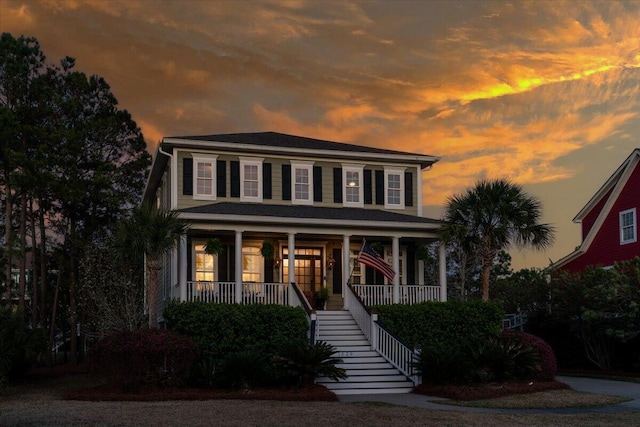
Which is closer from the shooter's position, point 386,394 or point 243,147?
point 386,394

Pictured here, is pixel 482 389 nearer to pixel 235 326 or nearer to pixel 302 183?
pixel 235 326

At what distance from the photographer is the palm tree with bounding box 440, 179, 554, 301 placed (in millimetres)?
27719

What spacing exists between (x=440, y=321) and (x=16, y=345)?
12.6 m

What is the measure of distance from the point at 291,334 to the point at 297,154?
8.45 m

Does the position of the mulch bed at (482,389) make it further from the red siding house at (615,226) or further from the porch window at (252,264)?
the red siding house at (615,226)

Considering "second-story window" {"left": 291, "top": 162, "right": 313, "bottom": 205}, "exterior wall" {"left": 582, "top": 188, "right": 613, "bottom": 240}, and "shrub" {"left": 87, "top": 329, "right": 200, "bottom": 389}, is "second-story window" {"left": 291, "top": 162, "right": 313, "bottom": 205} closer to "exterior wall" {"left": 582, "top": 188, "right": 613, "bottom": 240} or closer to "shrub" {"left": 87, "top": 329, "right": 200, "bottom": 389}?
"shrub" {"left": 87, "top": 329, "right": 200, "bottom": 389}

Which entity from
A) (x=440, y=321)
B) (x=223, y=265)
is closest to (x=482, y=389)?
(x=440, y=321)

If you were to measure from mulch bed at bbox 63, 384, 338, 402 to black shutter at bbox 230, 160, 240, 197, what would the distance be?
960 cm

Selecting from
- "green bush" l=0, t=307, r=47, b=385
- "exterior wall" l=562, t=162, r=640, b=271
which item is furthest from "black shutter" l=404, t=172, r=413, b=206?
"green bush" l=0, t=307, r=47, b=385

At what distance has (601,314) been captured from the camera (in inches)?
1122

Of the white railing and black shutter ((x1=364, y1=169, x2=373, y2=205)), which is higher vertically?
black shutter ((x1=364, y1=169, x2=373, y2=205))

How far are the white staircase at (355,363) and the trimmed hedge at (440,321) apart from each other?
1133 millimetres

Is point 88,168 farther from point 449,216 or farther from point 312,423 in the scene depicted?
point 312,423

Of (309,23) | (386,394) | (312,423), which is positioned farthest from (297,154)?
(312,423)
